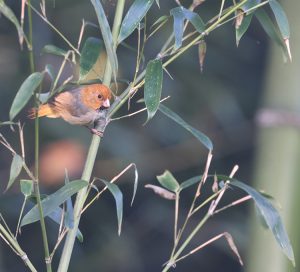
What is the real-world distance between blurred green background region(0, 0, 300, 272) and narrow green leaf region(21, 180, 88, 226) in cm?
209

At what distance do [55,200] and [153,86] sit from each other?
0.29 meters

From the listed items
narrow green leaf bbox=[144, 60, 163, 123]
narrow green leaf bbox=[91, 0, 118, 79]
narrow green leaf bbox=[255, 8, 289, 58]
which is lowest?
narrow green leaf bbox=[144, 60, 163, 123]

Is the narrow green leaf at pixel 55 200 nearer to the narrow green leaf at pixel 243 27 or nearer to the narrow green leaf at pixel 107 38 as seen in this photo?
the narrow green leaf at pixel 107 38

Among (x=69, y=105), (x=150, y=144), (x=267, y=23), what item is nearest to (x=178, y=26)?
(x=267, y=23)

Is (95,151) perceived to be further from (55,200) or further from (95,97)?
(95,97)

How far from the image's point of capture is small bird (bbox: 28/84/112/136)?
2.31 metres

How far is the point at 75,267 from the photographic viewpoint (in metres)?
4.42

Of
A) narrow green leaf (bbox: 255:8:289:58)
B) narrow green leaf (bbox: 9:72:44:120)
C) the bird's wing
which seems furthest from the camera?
the bird's wing

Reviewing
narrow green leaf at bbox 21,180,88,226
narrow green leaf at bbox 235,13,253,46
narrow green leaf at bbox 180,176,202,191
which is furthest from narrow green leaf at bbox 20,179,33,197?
narrow green leaf at bbox 235,13,253,46

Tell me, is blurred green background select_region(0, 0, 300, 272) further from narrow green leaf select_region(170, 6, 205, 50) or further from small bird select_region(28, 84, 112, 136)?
narrow green leaf select_region(170, 6, 205, 50)

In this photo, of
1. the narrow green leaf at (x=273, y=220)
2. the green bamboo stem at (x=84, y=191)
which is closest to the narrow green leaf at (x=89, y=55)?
the green bamboo stem at (x=84, y=191)

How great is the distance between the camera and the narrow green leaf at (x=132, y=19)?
1562 mm

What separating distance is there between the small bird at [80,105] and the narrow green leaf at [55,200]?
66cm

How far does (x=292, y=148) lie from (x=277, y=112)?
0.14 metres
